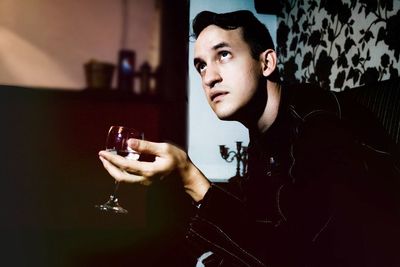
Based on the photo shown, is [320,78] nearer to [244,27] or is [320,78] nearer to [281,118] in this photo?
[244,27]

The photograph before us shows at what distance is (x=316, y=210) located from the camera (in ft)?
2.22

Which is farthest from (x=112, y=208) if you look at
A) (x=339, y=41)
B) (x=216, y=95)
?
(x=339, y=41)

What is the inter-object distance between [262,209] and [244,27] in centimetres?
63

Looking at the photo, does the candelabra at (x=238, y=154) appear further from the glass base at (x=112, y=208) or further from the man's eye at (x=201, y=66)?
the glass base at (x=112, y=208)

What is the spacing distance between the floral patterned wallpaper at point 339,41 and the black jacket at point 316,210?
0.96 meters

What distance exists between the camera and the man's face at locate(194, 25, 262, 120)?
1103 mm

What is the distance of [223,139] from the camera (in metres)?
2.69

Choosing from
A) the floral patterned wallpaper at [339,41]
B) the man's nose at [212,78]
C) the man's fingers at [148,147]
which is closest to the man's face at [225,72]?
the man's nose at [212,78]

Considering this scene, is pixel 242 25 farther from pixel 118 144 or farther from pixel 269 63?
pixel 118 144

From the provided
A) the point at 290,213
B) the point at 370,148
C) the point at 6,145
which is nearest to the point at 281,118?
the point at 370,148

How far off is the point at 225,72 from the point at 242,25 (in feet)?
0.65

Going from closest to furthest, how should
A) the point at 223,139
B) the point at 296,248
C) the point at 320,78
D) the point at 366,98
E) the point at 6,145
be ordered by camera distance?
the point at 296,248, the point at 366,98, the point at 6,145, the point at 320,78, the point at 223,139

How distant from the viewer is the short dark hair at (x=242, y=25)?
1.17m

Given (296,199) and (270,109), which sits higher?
(270,109)
